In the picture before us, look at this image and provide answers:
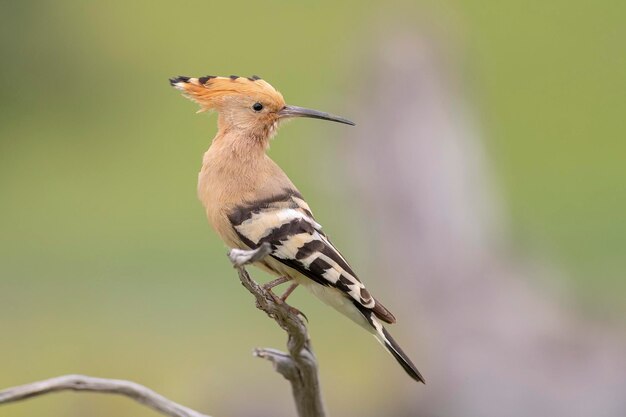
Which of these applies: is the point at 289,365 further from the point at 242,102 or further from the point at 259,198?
the point at 242,102

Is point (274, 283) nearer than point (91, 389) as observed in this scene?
No

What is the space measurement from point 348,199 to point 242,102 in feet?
9.00

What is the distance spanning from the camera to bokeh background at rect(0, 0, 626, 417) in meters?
3.77

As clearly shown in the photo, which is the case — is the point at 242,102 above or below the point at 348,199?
above

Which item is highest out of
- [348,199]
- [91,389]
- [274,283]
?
[274,283]

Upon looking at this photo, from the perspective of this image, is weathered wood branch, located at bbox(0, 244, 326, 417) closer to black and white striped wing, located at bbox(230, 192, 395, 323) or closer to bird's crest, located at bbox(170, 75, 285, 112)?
black and white striped wing, located at bbox(230, 192, 395, 323)

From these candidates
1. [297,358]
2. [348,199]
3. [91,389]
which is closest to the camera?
[91,389]

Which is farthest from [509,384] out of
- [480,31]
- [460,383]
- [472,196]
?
[480,31]

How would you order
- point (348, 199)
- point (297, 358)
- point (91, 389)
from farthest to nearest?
point (348, 199) → point (297, 358) → point (91, 389)


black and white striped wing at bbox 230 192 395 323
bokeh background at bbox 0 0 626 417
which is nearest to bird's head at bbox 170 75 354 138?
black and white striped wing at bbox 230 192 395 323

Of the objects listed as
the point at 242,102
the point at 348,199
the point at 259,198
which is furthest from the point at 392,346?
the point at 348,199

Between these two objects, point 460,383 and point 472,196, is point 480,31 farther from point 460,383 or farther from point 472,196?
point 460,383

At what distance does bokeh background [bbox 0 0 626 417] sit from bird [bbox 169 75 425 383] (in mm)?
1858

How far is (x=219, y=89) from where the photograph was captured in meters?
1.66
